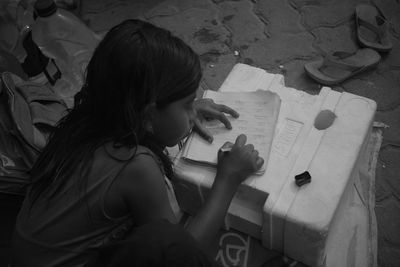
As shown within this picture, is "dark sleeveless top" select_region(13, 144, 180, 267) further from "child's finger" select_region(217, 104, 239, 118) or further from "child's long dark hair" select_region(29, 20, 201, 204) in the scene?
"child's finger" select_region(217, 104, 239, 118)

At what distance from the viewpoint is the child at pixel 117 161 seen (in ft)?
2.58

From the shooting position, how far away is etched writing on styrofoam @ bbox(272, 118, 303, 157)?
91 centimetres

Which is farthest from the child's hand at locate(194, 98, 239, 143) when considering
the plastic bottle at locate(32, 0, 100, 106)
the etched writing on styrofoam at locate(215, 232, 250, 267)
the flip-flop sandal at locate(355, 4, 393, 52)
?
the flip-flop sandal at locate(355, 4, 393, 52)

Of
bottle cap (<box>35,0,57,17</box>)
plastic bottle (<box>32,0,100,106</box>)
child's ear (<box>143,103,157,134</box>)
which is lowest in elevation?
plastic bottle (<box>32,0,100,106</box>)

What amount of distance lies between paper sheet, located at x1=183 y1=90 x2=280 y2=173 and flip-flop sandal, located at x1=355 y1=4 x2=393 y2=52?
103 centimetres

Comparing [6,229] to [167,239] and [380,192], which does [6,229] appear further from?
[380,192]

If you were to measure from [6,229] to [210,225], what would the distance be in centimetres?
58

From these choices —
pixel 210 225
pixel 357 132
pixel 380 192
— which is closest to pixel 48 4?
pixel 210 225

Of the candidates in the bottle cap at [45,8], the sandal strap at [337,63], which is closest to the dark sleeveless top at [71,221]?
the bottle cap at [45,8]

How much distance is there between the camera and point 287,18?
6.52 feet

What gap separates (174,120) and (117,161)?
152 millimetres

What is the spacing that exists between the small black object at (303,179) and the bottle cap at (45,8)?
1.28 m

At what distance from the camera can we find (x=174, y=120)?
0.86 metres

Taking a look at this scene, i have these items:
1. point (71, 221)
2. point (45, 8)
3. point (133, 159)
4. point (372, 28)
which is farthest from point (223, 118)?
point (372, 28)
